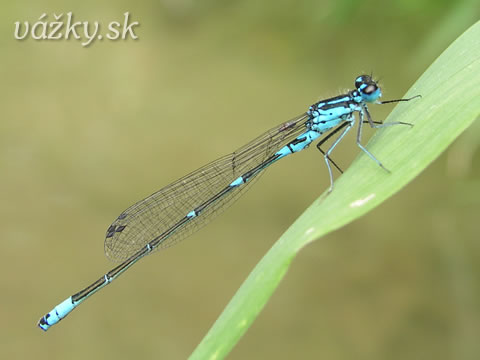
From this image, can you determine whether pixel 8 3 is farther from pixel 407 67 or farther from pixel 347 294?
pixel 347 294

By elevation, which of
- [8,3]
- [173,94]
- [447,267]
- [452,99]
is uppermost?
[8,3]

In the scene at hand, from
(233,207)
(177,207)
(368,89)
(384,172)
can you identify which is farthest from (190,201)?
(384,172)

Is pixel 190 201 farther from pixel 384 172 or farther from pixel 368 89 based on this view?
pixel 384 172

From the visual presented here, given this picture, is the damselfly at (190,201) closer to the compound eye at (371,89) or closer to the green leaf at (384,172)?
the compound eye at (371,89)

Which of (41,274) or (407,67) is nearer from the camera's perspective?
(41,274)

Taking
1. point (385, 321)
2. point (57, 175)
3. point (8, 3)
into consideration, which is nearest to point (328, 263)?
point (385, 321)

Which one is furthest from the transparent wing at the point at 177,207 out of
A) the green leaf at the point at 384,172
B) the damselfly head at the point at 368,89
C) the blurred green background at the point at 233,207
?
the green leaf at the point at 384,172

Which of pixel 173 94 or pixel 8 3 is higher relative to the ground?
pixel 8 3

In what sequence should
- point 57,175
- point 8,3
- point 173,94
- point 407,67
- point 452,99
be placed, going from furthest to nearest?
1. point 8,3
2. point 173,94
3. point 57,175
4. point 407,67
5. point 452,99
